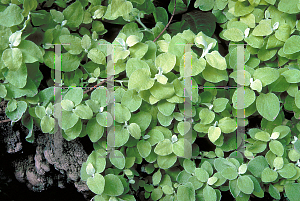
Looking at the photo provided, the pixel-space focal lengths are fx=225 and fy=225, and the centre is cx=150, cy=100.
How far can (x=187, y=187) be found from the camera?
0.89 metres

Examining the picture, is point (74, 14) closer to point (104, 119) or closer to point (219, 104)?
point (104, 119)

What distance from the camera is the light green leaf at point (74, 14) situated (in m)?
0.90

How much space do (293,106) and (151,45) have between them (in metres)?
0.61

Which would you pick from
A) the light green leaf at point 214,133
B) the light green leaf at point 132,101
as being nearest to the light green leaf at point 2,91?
the light green leaf at point 132,101

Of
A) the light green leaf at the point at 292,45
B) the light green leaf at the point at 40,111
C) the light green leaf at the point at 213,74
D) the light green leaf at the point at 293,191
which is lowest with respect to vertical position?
the light green leaf at the point at 293,191

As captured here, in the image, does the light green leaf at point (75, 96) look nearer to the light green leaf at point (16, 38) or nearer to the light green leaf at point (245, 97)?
the light green leaf at point (16, 38)

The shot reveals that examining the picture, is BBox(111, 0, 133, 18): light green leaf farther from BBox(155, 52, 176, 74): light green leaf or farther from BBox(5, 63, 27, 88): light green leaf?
BBox(5, 63, 27, 88): light green leaf

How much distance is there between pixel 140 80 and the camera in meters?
0.76

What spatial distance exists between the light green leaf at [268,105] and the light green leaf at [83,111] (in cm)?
60

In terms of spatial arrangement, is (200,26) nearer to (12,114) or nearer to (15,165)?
(12,114)

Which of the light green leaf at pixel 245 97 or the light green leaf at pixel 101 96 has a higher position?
the light green leaf at pixel 245 97

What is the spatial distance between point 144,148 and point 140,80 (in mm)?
273

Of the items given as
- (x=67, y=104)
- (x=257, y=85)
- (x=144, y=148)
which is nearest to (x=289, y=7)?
(x=257, y=85)

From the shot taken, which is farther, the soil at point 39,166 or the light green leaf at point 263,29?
the soil at point 39,166
